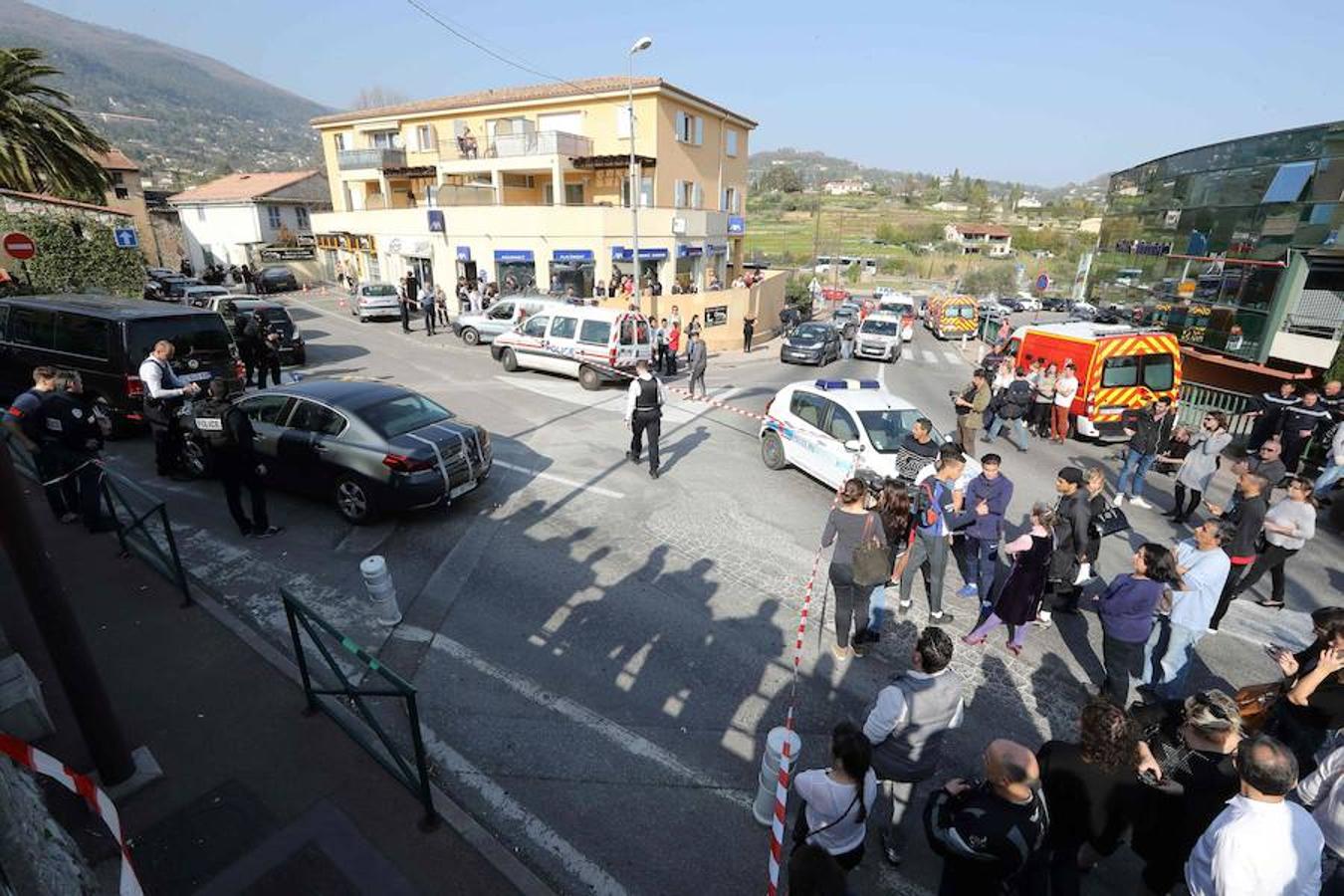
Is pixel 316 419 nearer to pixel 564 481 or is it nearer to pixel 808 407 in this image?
pixel 564 481

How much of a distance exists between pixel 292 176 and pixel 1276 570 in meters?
65.1

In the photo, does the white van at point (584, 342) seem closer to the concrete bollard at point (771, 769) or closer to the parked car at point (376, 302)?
the parked car at point (376, 302)

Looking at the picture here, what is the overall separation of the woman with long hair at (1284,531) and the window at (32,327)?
16886 mm

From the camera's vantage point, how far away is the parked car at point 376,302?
25.6 metres

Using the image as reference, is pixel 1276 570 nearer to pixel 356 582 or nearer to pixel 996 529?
pixel 996 529

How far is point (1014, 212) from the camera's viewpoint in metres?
144

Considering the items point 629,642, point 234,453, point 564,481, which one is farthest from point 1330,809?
point 234,453

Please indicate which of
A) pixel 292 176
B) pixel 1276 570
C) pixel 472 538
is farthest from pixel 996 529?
pixel 292 176

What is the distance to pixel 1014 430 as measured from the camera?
13.1 metres

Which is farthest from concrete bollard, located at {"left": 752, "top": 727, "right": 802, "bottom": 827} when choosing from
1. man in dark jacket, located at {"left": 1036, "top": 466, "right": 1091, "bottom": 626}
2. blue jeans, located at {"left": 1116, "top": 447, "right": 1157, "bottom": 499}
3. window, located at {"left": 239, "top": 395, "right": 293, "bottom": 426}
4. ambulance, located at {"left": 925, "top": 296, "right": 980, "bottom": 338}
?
ambulance, located at {"left": 925, "top": 296, "right": 980, "bottom": 338}

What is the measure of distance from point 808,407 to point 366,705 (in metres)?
7.27

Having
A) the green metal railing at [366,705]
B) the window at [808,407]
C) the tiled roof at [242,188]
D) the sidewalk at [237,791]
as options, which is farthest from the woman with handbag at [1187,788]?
the tiled roof at [242,188]

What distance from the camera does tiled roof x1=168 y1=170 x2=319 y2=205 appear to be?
162ft

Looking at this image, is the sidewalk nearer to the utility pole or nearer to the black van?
the utility pole
